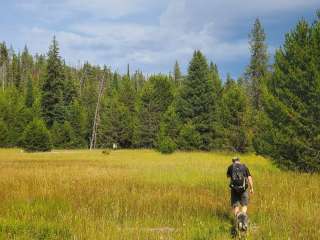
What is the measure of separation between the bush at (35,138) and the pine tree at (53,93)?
15.0m

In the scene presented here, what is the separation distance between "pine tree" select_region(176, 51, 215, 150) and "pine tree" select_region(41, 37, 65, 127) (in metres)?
20.6

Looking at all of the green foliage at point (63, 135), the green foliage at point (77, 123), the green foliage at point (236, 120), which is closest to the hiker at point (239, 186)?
the green foliage at point (236, 120)

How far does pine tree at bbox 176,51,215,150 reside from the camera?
52.2 m

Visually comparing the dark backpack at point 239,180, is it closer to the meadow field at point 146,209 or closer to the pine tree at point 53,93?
the meadow field at point 146,209

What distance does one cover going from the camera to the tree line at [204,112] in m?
23.2

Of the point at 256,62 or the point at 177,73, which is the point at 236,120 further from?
the point at 177,73

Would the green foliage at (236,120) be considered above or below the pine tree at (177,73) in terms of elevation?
below

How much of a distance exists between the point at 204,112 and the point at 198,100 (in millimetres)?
1679

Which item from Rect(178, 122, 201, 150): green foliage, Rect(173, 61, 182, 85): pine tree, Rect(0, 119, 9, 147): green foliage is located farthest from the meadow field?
Rect(173, 61, 182, 85): pine tree

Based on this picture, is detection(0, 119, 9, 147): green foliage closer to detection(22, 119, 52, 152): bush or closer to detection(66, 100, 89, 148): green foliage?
detection(66, 100, 89, 148): green foliage

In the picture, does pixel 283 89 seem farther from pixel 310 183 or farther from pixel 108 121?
pixel 108 121

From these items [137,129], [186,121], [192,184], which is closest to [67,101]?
[137,129]

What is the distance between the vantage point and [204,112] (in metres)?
53.2

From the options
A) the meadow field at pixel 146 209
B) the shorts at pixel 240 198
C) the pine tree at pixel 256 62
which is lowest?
the meadow field at pixel 146 209
